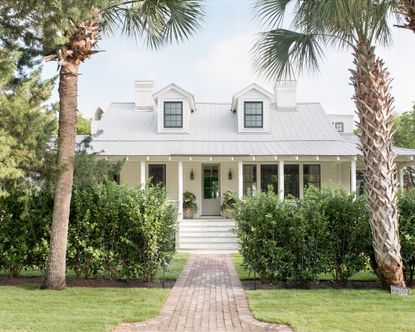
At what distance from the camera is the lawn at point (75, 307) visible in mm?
5652

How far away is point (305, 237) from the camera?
8.54m

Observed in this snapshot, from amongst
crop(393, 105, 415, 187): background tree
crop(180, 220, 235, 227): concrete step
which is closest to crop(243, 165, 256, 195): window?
crop(180, 220, 235, 227): concrete step

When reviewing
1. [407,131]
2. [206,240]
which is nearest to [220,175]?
[206,240]

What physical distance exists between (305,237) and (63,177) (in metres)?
4.65

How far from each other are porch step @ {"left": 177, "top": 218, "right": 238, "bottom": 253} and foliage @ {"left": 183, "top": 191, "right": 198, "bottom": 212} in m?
1.50

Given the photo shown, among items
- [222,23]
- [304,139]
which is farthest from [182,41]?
[304,139]

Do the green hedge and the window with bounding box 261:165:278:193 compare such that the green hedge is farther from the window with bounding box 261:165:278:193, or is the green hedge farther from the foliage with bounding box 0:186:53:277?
the window with bounding box 261:165:278:193

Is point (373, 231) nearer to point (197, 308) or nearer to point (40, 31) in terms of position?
point (197, 308)

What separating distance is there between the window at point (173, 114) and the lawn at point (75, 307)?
12.7m

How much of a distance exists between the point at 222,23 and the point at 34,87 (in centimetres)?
423

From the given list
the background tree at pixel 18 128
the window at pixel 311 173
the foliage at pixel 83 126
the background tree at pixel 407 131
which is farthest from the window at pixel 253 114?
the foliage at pixel 83 126

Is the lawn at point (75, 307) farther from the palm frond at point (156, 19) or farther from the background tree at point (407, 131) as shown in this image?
the background tree at point (407, 131)

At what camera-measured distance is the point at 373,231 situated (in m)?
7.88

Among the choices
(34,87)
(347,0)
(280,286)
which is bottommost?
(280,286)
